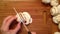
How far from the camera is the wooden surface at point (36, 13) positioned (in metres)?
0.97

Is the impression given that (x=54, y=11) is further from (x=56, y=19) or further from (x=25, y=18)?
(x=25, y=18)

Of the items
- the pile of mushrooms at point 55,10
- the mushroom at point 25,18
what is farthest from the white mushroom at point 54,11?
the mushroom at point 25,18

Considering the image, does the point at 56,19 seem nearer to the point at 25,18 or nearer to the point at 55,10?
the point at 55,10

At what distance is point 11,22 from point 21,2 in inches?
6.2

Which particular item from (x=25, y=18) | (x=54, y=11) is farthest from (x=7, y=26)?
(x=54, y=11)

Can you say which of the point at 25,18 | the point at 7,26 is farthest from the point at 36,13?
the point at 7,26

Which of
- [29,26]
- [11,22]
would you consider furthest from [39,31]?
[11,22]

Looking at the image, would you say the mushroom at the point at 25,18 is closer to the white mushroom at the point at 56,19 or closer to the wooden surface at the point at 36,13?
the wooden surface at the point at 36,13

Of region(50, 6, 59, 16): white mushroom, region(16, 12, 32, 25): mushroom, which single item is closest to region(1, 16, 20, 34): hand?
region(16, 12, 32, 25): mushroom

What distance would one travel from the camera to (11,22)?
97 centimetres

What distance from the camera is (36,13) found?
101 cm

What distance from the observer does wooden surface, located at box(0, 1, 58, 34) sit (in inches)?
38.1

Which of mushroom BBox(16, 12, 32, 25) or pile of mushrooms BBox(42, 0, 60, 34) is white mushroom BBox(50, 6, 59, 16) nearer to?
pile of mushrooms BBox(42, 0, 60, 34)

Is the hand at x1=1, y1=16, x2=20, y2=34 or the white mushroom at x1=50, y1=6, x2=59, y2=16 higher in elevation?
the white mushroom at x1=50, y1=6, x2=59, y2=16
